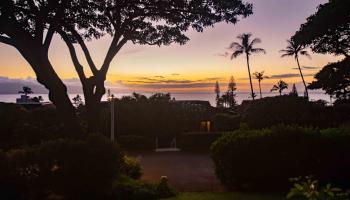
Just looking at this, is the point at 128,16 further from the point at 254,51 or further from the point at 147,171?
the point at 254,51

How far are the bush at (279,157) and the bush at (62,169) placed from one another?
362 cm

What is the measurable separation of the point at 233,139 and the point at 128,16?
17.1 ft

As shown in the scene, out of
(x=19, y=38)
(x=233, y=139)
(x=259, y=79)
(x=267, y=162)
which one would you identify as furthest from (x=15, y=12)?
(x=259, y=79)

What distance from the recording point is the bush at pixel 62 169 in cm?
939

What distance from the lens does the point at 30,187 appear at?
9.41 m

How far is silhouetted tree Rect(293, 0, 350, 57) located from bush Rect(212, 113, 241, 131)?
9.35 metres

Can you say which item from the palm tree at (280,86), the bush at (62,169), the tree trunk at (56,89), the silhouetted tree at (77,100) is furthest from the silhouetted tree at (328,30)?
the palm tree at (280,86)

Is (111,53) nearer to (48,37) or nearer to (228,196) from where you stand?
(48,37)

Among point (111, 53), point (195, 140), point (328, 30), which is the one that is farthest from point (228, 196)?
point (195, 140)

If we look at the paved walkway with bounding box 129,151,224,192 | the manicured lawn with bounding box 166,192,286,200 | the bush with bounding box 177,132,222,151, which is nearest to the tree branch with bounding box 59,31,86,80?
the paved walkway with bounding box 129,151,224,192

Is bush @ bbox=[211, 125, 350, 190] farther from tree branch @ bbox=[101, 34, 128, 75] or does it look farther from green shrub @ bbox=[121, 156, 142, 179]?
tree branch @ bbox=[101, 34, 128, 75]

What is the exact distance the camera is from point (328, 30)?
867 inches

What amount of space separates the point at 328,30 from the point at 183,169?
35.3ft

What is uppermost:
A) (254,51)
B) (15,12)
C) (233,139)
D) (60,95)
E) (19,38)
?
(254,51)
